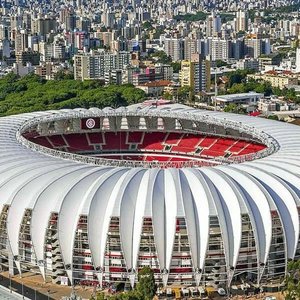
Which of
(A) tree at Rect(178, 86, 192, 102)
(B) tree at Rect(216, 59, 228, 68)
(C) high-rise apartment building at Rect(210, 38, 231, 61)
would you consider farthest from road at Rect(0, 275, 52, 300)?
(C) high-rise apartment building at Rect(210, 38, 231, 61)

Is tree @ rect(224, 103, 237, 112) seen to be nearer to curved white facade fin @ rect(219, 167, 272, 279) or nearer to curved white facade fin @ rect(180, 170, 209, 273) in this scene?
curved white facade fin @ rect(219, 167, 272, 279)

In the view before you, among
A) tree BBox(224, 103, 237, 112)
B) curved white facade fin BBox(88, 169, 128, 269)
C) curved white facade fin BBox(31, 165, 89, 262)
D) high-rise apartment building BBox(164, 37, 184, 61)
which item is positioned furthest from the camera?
high-rise apartment building BBox(164, 37, 184, 61)

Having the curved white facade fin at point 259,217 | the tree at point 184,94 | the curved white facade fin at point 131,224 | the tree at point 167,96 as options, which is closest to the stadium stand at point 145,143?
the curved white facade fin at point 259,217

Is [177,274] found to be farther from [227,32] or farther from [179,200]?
[227,32]

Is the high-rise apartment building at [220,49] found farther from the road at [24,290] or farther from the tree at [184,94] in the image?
the road at [24,290]

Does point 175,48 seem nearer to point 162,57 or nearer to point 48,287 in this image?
point 162,57

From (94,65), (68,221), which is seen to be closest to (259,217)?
(68,221)

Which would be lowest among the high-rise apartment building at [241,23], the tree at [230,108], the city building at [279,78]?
the tree at [230,108]

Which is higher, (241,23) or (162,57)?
(241,23)
